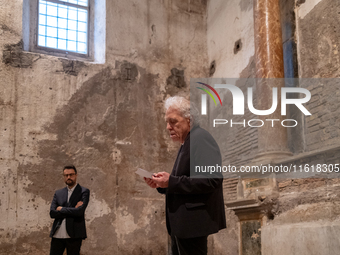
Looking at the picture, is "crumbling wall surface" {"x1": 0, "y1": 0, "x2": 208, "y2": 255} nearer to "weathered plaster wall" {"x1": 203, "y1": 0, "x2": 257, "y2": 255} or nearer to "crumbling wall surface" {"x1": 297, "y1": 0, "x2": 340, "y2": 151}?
"weathered plaster wall" {"x1": 203, "y1": 0, "x2": 257, "y2": 255}

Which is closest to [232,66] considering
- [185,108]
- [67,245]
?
[67,245]

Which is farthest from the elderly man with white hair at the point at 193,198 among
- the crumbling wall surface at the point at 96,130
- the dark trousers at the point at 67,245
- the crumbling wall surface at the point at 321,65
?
the crumbling wall surface at the point at 96,130

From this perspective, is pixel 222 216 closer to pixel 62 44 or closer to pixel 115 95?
pixel 115 95

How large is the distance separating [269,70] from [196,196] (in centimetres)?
389

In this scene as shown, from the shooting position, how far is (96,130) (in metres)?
7.43

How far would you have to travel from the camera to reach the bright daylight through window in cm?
788

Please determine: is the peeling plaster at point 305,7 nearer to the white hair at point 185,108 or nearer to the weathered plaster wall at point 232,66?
the weathered plaster wall at point 232,66

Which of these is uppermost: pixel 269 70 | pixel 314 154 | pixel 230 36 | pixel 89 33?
pixel 89 33

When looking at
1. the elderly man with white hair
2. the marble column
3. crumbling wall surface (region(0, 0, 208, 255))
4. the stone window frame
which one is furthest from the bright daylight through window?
the elderly man with white hair

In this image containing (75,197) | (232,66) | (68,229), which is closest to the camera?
(68,229)

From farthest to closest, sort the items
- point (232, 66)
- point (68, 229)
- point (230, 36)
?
point (230, 36), point (232, 66), point (68, 229)

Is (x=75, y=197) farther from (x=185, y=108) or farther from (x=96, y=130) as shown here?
(x=185, y=108)

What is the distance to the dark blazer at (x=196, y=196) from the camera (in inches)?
94.7

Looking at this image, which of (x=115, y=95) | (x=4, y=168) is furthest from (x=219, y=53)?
(x=4, y=168)
